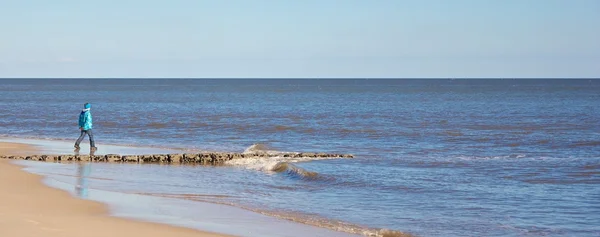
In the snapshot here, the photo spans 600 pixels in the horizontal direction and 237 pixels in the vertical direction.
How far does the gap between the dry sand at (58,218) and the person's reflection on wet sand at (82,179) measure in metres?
0.37

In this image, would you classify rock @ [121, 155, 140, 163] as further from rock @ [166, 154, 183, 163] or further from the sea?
the sea

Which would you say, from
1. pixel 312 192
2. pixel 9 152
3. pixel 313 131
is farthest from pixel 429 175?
pixel 313 131

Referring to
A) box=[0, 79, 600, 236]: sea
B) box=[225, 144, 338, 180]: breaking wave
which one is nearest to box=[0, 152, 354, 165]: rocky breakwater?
box=[225, 144, 338, 180]: breaking wave

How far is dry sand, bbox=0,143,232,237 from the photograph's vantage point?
12062mm

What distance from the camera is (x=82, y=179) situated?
63.4 ft

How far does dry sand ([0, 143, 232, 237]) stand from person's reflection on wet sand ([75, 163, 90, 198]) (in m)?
0.37

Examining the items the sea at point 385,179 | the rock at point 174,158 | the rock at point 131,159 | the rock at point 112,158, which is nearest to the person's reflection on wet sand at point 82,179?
the sea at point 385,179

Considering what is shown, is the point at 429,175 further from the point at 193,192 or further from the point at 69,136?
the point at 69,136

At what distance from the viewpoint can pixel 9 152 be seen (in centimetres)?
2570

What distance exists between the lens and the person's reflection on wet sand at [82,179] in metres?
16.9

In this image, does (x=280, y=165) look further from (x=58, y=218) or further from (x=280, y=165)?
(x=58, y=218)

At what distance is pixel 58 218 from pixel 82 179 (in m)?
Result: 6.25

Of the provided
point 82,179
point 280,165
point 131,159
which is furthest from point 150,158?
point 82,179

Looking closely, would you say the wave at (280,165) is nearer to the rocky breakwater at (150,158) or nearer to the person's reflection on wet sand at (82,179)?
the rocky breakwater at (150,158)
